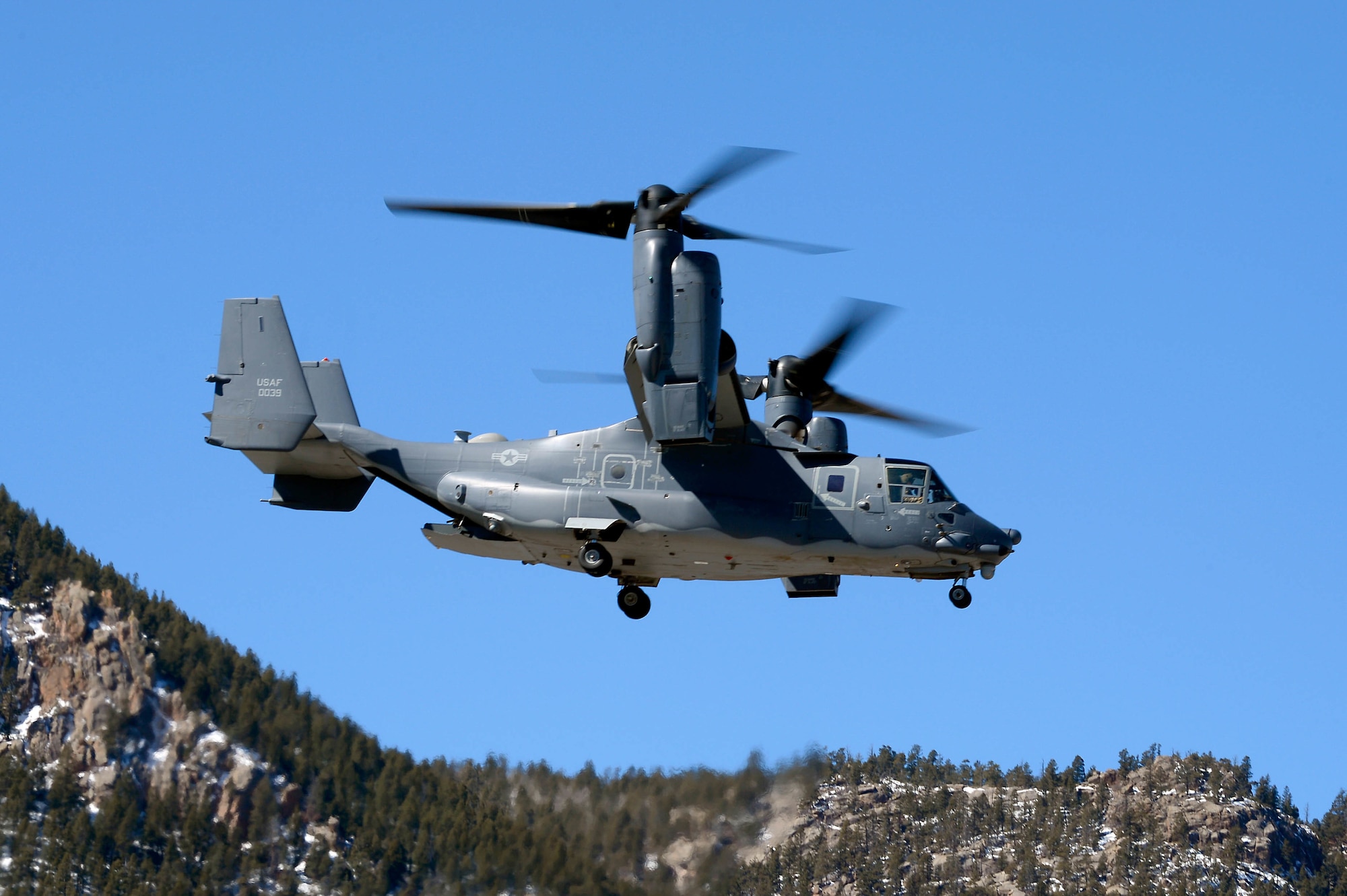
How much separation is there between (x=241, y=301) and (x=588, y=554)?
8336 mm

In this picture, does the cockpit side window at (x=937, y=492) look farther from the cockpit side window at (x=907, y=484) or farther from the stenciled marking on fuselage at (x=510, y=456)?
the stenciled marking on fuselage at (x=510, y=456)

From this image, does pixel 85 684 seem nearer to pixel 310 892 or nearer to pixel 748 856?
pixel 310 892

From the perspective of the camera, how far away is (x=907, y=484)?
Result: 28.7m

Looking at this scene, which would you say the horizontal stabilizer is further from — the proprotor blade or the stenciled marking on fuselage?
the proprotor blade

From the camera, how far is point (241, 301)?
3178cm

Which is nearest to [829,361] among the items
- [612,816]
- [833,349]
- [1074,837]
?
[833,349]

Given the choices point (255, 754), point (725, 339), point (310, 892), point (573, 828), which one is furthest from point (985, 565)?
point (255, 754)

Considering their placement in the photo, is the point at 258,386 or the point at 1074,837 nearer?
the point at 258,386

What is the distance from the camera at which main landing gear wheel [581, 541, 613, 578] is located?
28812 millimetres

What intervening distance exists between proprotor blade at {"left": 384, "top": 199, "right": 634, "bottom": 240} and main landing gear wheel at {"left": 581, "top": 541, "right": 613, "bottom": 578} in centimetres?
509

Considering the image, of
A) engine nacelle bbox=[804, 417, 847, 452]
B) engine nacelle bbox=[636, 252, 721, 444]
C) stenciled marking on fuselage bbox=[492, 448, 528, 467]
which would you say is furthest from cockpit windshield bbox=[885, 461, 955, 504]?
stenciled marking on fuselage bbox=[492, 448, 528, 467]

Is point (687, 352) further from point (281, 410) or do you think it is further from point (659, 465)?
point (281, 410)

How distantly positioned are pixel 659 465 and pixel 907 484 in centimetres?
408

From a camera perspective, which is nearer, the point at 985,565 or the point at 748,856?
the point at 985,565
